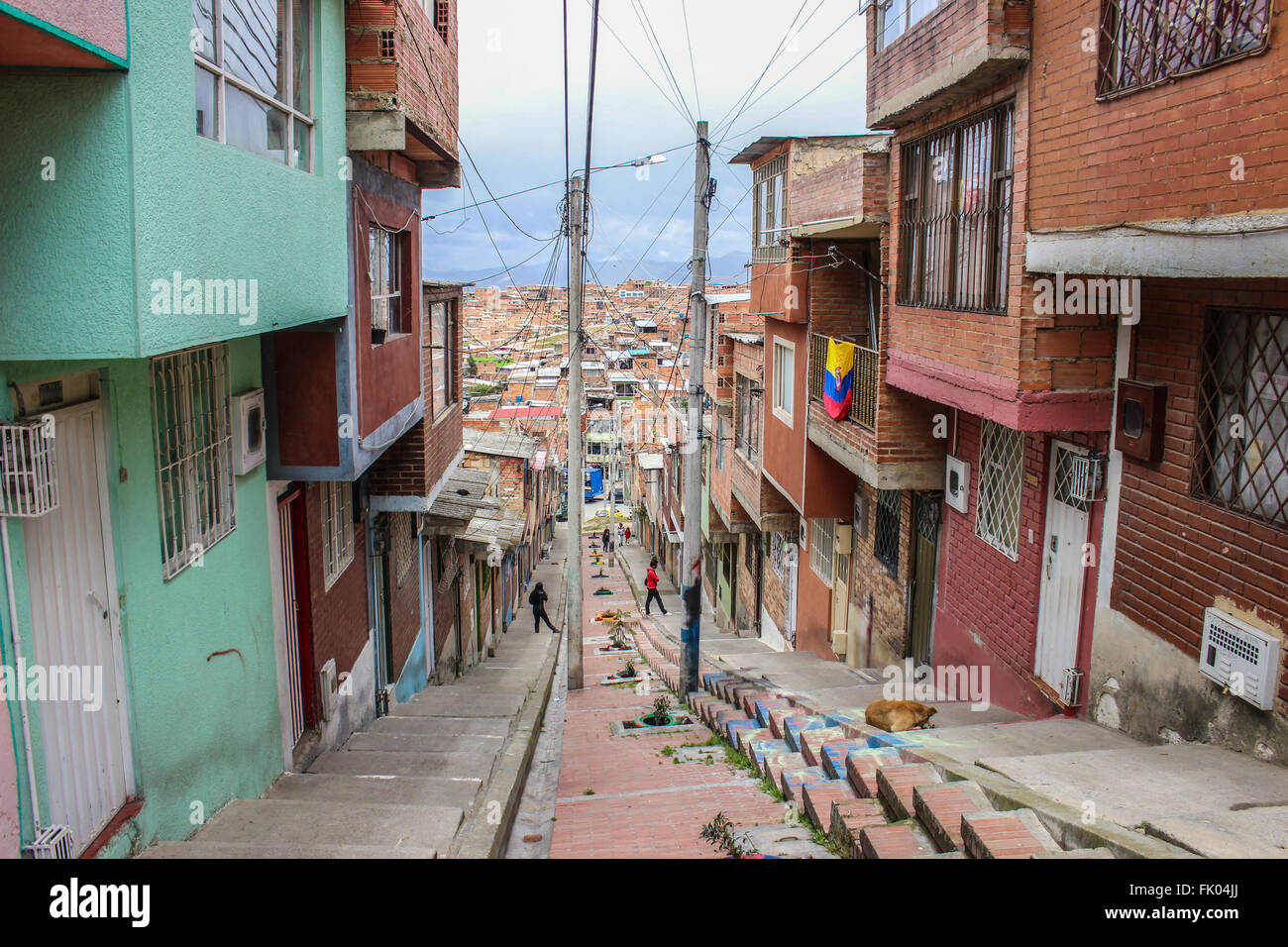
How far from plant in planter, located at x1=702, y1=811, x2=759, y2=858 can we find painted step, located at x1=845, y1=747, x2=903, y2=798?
849 mm

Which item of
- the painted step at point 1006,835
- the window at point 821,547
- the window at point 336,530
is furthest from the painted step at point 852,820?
the window at point 821,547

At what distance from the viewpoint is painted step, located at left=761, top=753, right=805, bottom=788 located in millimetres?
7461

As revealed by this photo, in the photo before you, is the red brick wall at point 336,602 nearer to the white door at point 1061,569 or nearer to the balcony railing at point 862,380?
the balcony railing at point 862,380

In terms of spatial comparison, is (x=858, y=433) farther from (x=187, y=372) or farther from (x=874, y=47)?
(x=187, y=372)

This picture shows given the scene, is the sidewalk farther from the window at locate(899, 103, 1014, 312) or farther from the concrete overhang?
the concrete overhang

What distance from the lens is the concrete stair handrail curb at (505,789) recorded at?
6.30 meters

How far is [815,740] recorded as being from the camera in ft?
26.0

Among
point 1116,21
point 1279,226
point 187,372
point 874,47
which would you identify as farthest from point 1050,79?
point 187,372

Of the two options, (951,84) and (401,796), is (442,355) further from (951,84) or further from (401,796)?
(951,84)

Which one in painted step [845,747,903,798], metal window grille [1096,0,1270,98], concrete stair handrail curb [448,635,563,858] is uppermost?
metal window grille [1096,0,1270,98]

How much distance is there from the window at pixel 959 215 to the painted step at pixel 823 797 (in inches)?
165

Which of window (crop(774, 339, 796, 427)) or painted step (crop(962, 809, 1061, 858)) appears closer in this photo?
painted step (crop(962, 809, 1061, 858))

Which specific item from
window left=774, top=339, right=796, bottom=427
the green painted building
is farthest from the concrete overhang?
the green painted building

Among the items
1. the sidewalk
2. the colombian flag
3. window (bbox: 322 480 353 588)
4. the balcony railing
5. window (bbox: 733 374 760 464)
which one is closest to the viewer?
the sidewalk
